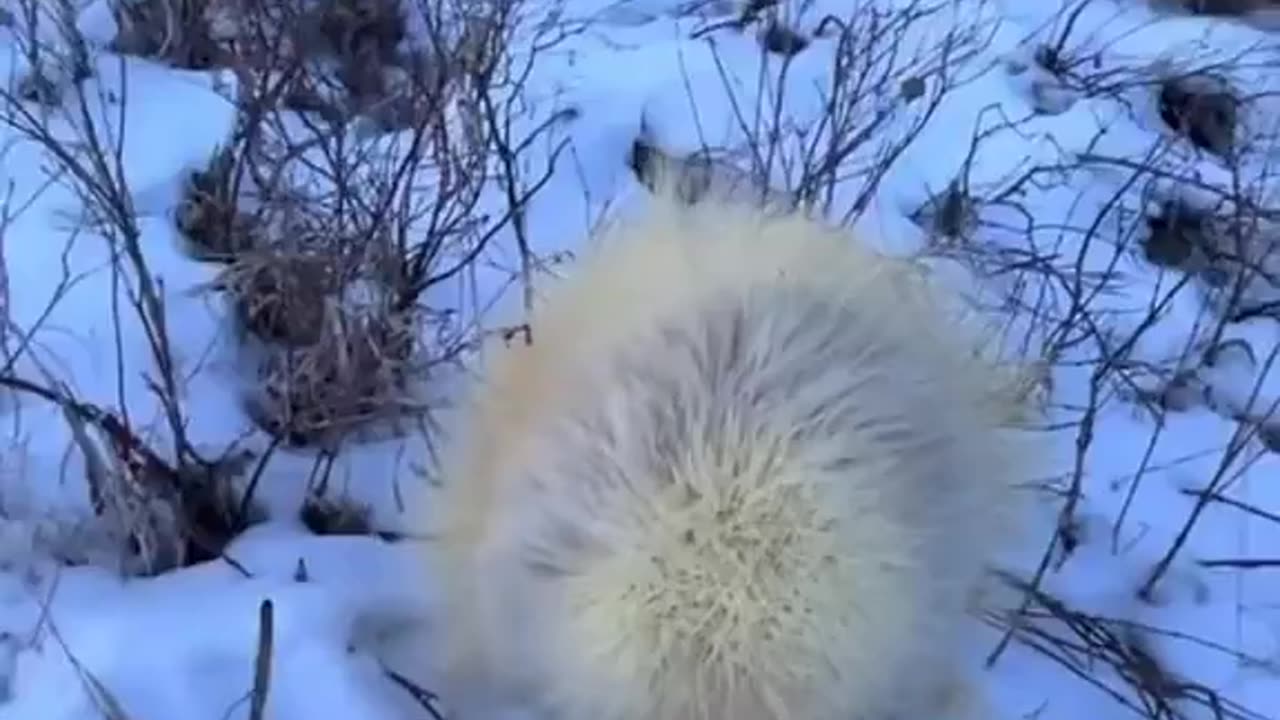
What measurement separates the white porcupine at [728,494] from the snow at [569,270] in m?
0.29

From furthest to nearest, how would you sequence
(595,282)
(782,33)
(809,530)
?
1. (782,33)
2. (595,282)
3. (809,530)

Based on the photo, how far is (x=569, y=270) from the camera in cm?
214

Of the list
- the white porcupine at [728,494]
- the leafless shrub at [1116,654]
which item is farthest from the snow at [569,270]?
the white porcupine at [728,494]

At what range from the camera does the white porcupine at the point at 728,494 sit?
1708 millimetres

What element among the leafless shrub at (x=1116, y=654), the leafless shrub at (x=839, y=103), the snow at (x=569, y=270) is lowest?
the leafless shrub at (x=1116, y=654)

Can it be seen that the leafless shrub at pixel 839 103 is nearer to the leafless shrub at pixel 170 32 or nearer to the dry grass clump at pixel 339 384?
the dry grass clump at pixel 339 384

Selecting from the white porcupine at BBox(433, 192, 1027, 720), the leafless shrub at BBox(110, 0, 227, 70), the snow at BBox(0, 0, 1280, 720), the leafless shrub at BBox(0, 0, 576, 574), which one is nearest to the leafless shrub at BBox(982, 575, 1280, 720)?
the snow at BBox(0, 0, 1280, 720)

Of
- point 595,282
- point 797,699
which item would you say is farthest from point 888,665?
point 595,282

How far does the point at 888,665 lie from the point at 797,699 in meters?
0.08

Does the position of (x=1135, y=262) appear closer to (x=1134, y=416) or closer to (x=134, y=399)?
(x=1134, y=416)

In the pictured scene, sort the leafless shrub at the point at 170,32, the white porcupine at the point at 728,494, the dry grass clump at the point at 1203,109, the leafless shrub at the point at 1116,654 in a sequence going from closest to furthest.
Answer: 1. the white porcupine at the point at 728,494
2. the leafless shrub at the point at 1116,654
3. the leafless shrub at the point at 170,32
4. the dry grass clump at the point at 1203,109

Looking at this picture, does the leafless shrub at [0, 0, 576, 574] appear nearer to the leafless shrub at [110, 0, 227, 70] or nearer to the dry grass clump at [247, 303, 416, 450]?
the dry grass clump at [247, 303, 416, 450]

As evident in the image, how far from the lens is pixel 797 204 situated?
253cm

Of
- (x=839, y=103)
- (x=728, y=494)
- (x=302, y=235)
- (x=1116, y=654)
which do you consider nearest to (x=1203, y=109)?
(x=839, y=103)
